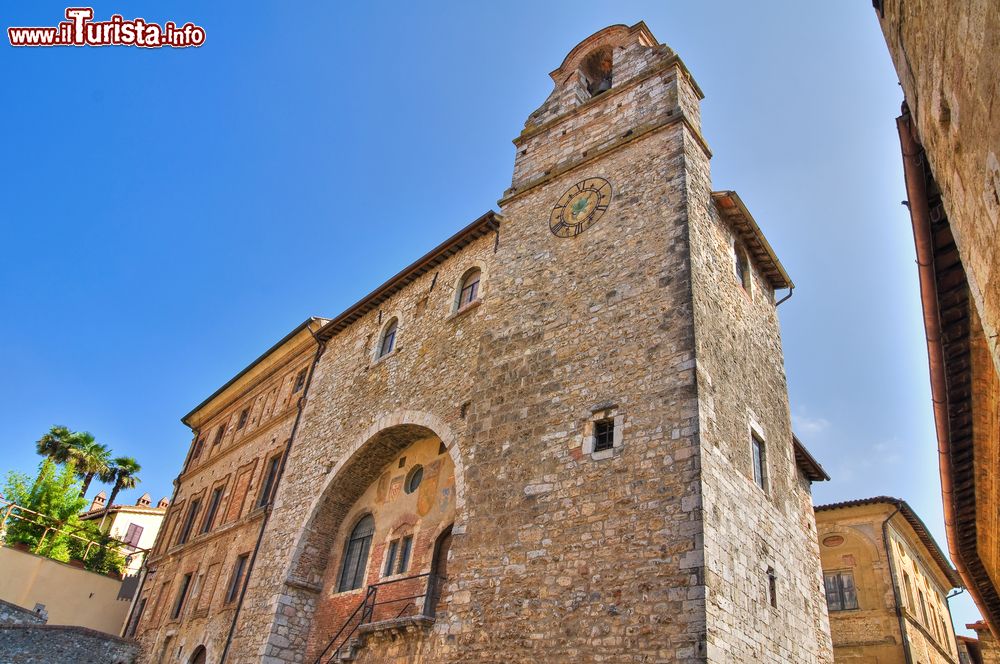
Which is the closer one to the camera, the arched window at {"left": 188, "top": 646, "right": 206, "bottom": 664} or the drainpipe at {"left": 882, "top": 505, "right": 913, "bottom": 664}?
the arched window at {"left": 188, "top": 646, "right": 206, "bottom": 664}

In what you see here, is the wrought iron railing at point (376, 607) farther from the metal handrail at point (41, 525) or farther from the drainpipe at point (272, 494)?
the metal handrail at point (41, 525)

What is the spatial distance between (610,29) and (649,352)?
30.7 feet

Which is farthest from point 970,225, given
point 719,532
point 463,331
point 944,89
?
point 463,331

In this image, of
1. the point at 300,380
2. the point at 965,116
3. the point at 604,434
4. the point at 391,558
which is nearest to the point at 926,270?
the point at 965,116

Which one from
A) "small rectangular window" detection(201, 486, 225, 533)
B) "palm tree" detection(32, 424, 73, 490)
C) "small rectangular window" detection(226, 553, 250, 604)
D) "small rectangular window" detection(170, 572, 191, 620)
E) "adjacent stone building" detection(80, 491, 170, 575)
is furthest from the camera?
"adjacent stone building" detection(80, 491, 170, 575)

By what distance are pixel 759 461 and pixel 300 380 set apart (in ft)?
45.3

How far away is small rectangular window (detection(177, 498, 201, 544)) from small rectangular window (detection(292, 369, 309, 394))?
5578 millimetres

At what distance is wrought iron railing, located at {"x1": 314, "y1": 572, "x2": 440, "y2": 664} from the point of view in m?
12.8

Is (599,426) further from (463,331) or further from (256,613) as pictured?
(256,613)

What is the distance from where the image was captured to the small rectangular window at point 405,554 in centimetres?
1398

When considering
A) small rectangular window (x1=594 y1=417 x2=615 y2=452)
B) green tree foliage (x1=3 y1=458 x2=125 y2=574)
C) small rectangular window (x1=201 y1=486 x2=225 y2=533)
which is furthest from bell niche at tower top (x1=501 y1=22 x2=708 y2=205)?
green tree foliage (x1=3 y1=458 x2=125 y2=574)

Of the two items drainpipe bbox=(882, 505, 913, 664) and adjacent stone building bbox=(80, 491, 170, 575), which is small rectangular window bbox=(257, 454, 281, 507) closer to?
drainpipe bbox=(882, 505, 913, 664)

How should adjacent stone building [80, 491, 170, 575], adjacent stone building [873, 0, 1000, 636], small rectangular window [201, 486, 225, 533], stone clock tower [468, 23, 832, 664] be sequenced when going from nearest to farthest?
adjacent stone building [873, 0, 1000, 636] → stone clock tower [468, 23, 832, 664] → small rectangular window [201, 486, 225, 533] → adjacent stone building [80, 491, 170, 575]

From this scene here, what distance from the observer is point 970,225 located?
4.14 meters
